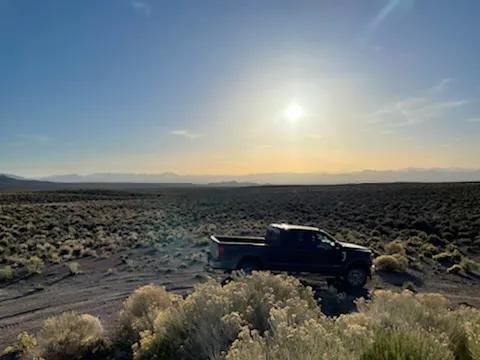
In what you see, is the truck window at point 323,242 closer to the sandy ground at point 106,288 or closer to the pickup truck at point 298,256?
the pickup truck at point 298,256

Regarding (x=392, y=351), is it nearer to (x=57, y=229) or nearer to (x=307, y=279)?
(x=307, y=279)

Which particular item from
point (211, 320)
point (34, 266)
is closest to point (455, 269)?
point (211, 320)

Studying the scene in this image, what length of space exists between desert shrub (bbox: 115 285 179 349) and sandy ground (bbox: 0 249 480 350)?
1360mm

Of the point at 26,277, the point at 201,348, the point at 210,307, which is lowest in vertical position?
the point at 26,277

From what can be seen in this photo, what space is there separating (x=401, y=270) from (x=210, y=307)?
12.3 m

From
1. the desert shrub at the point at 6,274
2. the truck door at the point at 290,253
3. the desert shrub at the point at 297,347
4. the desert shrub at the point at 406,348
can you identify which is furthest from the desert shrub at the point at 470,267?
the desert shrub at the point at 6,274

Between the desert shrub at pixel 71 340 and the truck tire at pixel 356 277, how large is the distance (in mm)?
7618

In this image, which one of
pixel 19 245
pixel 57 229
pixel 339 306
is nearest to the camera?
pixel 339 306

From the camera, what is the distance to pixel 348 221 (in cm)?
3622

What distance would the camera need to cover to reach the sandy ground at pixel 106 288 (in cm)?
1155

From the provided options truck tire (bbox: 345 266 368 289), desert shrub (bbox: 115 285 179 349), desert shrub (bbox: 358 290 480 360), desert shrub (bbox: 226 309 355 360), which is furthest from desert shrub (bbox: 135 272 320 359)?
truck tire (bbox: 345 266 368 289)

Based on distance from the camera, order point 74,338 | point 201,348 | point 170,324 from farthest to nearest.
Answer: point 74,338 → point 170,324 → point 201,348

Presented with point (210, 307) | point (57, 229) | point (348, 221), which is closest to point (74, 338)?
point (210, 307)

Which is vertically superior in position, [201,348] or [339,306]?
[201,348]
